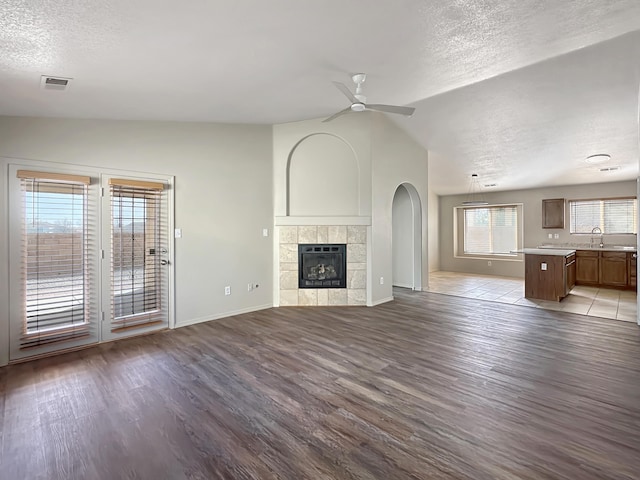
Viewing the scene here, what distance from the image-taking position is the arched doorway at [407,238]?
23.3 ft

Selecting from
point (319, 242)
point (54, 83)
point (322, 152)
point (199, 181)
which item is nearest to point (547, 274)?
point (319, 242)

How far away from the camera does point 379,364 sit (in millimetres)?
3207

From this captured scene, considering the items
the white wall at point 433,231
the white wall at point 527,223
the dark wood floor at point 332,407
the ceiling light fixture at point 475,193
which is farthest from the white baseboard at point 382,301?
the white wall at point 527,223

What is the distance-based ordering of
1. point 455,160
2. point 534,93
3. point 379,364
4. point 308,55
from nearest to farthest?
point 308,55, point 379,364, point 534,93, point 455,160

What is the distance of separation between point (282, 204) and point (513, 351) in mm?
3919

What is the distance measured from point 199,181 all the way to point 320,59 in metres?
2.55

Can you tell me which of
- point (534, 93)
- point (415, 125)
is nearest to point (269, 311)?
point (415, 125)

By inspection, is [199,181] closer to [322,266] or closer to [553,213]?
[322,266]

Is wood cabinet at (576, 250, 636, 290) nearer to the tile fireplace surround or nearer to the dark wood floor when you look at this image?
the dark wood floor

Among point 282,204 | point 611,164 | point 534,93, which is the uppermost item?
point 534,93

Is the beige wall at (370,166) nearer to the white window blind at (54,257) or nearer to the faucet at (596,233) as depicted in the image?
the white window blind at (54,257)

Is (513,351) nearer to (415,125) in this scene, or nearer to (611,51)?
(611,51)

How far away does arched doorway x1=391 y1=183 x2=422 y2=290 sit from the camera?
23.3ft

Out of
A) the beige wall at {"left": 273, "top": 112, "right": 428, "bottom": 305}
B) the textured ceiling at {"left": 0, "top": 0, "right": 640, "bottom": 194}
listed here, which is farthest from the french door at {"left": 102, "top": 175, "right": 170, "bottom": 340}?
the beige wall at {"left": 273, "top": 112, "right": 428, "bottom": 305}
